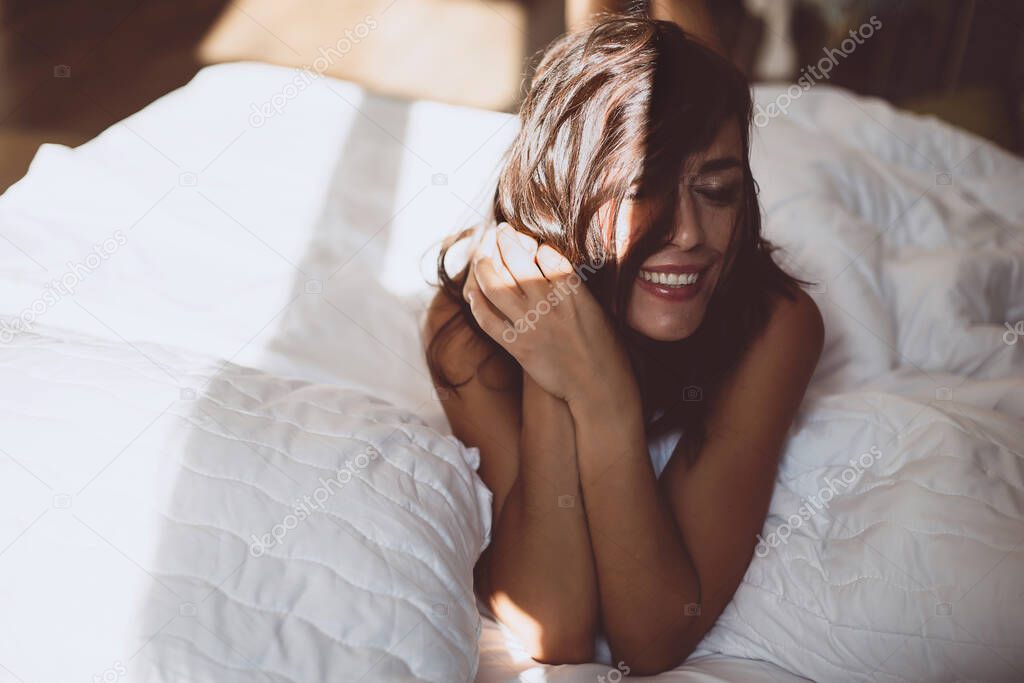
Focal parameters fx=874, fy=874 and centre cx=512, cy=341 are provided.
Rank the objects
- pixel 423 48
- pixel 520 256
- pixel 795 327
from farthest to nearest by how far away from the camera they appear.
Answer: pixel 423 48 → pixel 795 327 → pixel 520 256

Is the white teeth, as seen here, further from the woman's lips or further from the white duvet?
the white duvet

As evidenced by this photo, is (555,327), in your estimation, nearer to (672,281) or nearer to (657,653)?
(672,281)

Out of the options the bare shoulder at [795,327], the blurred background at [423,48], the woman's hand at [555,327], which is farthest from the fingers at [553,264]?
the blurred background at [423,48]

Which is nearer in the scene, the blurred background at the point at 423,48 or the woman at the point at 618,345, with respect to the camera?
the woman at the point at 618,345

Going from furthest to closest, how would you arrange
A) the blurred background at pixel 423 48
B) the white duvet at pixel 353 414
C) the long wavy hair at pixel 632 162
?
the blurred background at pixel 423 48 → the long wavy hair at pixel 632 162 → the white duvet at pixel 353 414

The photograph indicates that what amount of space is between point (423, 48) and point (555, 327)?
2.26 m

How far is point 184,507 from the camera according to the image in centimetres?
72

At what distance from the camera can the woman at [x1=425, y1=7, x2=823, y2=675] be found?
94 cm

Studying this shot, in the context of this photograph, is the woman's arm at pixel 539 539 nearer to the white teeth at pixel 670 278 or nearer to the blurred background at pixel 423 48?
the white teeth at pixel 670 278

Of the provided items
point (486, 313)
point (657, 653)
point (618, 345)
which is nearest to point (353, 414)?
point (486, 313)

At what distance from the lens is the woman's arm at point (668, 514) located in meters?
0.94

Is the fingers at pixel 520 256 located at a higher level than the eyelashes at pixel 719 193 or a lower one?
lower

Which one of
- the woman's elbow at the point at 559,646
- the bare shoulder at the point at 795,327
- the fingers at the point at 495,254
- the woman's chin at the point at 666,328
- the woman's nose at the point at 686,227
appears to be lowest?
the woman's elbow at the point at 559,646

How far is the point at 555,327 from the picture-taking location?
962mm
